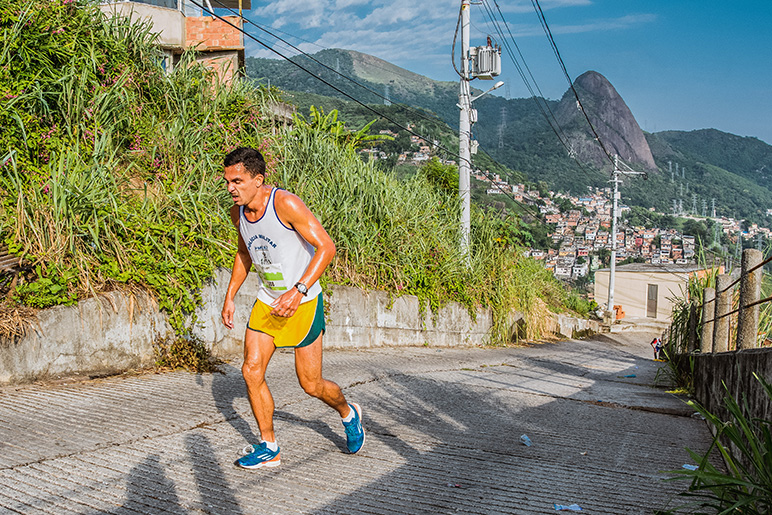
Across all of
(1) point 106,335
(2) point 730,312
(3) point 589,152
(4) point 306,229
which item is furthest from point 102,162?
(3) point 589,152

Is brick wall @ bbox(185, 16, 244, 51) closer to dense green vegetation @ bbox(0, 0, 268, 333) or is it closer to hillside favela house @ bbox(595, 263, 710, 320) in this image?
dense green vegetation @ bbox(0, 0, 268, 333)

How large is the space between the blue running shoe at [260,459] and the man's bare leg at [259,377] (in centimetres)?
7

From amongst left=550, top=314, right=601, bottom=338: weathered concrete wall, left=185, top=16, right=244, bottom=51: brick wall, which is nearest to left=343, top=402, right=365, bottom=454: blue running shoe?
left=550, top=314, right=601, bottom=338: weathered concrete wall

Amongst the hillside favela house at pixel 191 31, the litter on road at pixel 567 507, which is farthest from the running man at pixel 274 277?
the hillside favela house at pixel 191 31

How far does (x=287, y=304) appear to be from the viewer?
335 centimetres

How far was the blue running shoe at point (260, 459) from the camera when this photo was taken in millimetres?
3434

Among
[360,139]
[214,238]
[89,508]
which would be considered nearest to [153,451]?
[89,508]

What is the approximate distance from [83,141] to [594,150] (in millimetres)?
158790

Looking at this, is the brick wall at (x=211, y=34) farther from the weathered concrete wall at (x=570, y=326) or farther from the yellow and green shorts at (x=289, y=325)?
the yellow and green shorts at (x=289, y=325)

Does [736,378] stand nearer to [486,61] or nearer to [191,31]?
[486,61]

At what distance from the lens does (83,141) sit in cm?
697

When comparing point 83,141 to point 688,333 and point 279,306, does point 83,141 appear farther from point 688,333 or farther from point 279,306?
point 688,333

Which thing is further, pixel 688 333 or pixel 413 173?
pixel 413 173

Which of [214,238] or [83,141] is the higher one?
[83,141]
